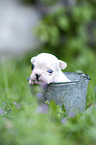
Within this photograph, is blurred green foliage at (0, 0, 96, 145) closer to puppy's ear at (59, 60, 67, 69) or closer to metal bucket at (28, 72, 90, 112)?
metal bucket at (28, 72, 90, 112)

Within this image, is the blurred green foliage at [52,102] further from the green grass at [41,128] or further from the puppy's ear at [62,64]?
the puppy's ear at [62,64]

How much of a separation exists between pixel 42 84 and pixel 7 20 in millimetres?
3188

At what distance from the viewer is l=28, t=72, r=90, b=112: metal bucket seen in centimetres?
175

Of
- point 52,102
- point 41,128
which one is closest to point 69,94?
point 52,102

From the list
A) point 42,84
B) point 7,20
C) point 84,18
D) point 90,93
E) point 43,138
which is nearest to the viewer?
point 43,138

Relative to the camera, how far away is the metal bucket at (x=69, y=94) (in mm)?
1754

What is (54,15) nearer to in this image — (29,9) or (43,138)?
(29,9)

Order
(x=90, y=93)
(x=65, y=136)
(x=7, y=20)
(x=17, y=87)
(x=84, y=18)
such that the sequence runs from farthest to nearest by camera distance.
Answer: (x=7, y=20) → (x=84, y=18) → (x=17, y=87) → (x=90, y=93) → (x=65, y=136)

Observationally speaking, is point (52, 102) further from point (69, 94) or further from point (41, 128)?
point (41, 128)

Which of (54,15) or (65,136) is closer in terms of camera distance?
(65,136)

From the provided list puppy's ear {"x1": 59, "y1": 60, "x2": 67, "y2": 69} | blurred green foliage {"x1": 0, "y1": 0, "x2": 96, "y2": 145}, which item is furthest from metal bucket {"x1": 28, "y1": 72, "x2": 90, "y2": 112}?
puppy's ear {"x1": 59, "y1": 60, "x2": 67, "y2": 69}

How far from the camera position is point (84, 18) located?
4375 millimetres

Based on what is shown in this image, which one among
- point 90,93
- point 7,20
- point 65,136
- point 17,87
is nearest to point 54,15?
point 7,20

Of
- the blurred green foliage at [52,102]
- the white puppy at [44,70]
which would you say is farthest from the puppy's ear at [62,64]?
the blurred green foliage at [52,102]
